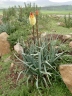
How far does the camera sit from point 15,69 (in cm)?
700

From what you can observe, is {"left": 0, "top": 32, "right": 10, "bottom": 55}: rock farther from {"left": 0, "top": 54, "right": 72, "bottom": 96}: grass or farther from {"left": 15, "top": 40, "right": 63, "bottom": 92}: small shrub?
{"left": 15, "top": 40, "right": 63, "bottom": 92}: small shrub

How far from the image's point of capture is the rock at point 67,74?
545cm

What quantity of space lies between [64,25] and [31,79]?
654 cm

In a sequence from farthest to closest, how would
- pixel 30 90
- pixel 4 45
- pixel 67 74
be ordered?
1. pixel 4 45
2. pixel 30 90
3. pixel 67 74

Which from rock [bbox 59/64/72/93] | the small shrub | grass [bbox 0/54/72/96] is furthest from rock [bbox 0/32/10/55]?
rock [bbox 59/64/72/93]

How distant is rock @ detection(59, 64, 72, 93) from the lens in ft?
17.9

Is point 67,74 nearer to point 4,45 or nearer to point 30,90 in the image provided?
point 30,90

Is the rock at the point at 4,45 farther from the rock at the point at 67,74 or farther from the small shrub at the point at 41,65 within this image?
the rock at the point at 67,74

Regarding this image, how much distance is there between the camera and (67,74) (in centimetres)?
551

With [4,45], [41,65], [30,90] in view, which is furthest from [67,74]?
[4,45]

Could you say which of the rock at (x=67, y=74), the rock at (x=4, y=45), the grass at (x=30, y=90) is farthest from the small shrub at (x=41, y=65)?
the rock at (x=4, y=45)

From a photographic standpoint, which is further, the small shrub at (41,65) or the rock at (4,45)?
the rock at (4,45)

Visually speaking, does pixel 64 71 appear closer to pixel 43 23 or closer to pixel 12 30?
pixel 12 30

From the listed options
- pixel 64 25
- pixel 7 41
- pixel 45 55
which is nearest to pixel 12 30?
pixel 7 41
